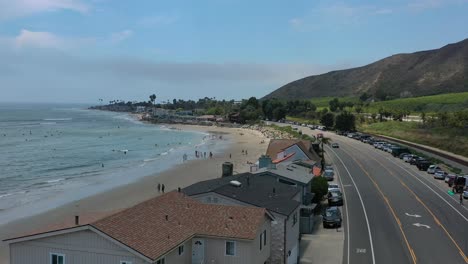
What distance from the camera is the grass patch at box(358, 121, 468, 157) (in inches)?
3282

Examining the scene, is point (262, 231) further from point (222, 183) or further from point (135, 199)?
point (135, 199)

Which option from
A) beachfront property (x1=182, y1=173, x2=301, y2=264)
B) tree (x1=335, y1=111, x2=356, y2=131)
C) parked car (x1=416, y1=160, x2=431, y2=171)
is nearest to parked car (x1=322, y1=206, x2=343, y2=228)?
beachfront property (x1=182, y1=173, x2=301, y2=264)

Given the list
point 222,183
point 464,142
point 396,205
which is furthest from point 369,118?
point 222,183

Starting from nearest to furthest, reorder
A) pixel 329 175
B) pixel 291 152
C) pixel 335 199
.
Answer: pixel 335 199
pixel 329 175
pixel 291 152

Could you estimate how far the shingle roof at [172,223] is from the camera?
1872 centimetres

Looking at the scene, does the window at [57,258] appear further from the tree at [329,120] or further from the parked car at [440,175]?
the tree at [329,120]

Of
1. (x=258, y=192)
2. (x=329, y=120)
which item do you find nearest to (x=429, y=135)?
(x=329, y=120)

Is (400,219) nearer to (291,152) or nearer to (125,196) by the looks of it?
(291,152)

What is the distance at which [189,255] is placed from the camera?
70.1ft

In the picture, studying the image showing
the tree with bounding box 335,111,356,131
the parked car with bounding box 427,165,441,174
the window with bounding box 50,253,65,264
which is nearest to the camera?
the window with bounding box 50,253,65,264

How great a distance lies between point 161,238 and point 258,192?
34.5ft

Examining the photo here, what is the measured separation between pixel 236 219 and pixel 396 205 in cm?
2571

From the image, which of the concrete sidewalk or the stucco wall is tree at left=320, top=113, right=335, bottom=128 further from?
the stucco wall

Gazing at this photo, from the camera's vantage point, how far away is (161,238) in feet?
64.0
